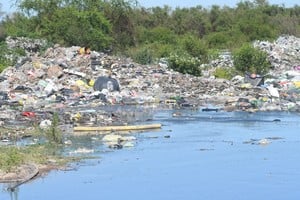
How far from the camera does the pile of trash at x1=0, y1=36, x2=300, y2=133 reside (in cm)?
1744

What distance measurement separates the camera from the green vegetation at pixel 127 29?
98.2 ft

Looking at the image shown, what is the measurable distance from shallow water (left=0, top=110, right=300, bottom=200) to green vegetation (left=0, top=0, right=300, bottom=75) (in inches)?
451

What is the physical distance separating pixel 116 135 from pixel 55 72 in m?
8.72

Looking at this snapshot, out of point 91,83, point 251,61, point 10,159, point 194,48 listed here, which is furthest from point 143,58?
point 10,159

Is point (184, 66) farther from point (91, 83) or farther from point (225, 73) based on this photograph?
point (91, 83)

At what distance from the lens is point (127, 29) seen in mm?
35406

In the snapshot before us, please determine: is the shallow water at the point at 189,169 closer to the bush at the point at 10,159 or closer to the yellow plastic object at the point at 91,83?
the bush at the point at 10,159

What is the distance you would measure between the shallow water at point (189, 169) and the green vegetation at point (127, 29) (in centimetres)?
1145

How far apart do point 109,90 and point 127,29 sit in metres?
14.5

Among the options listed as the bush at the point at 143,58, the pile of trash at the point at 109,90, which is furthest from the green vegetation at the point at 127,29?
the pile of trash at the point at 109,90

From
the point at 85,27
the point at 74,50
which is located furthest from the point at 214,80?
the point at 85,27

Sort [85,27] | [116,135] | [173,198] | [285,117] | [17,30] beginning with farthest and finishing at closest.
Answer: [17,30], [85,27], [285,117], [116,135], [173,198]

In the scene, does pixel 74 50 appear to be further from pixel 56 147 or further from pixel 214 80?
pixel 56 147

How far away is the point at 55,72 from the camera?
883 inches
